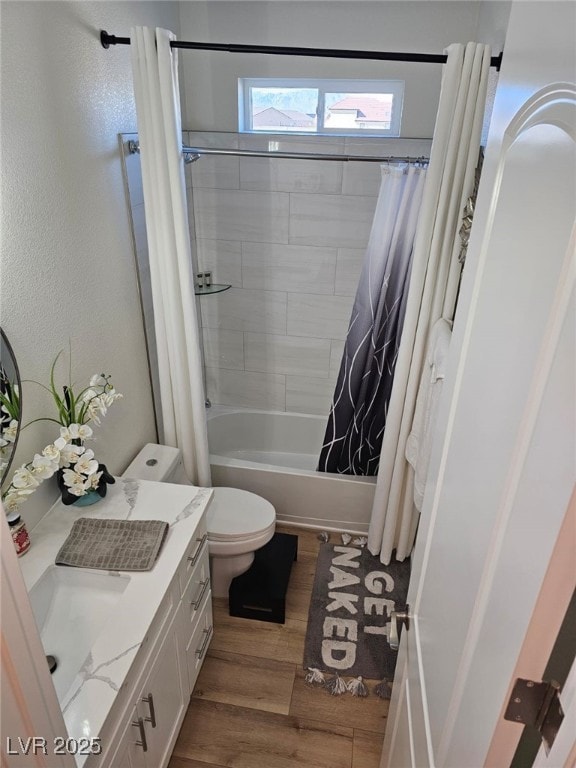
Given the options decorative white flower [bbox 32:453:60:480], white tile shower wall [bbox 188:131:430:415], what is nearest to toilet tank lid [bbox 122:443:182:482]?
decorative white flower [bbox 32:453:60:480]

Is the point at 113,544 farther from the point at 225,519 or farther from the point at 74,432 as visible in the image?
the point at 225,519

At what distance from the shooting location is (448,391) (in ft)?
3.59

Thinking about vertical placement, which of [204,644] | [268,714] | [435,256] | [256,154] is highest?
[256,154]

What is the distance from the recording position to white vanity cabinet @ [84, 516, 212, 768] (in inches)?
51.1

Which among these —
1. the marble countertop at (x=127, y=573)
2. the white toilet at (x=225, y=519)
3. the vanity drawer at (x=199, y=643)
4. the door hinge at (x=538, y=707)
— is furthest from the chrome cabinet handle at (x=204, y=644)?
the door hinge at (x=538, y=707)

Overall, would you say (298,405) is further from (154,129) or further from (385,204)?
(154,129)

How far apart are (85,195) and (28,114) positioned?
0.35 metres

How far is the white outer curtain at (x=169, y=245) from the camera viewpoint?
1.79m

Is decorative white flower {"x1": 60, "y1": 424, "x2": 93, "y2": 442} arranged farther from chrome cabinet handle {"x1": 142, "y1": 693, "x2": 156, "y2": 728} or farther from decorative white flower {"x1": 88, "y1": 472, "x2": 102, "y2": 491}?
chrome cabinet handle {"x1": 142, "y1": 693, "x2": 156, "y2": 728}

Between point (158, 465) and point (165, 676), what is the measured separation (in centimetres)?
88

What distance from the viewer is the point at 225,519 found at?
2.29m

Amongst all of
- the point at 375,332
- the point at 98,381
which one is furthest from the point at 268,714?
the point at 375,332

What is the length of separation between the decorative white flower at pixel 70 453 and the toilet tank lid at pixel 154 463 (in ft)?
1.74

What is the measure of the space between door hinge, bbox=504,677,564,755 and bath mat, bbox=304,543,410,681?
1.63m
